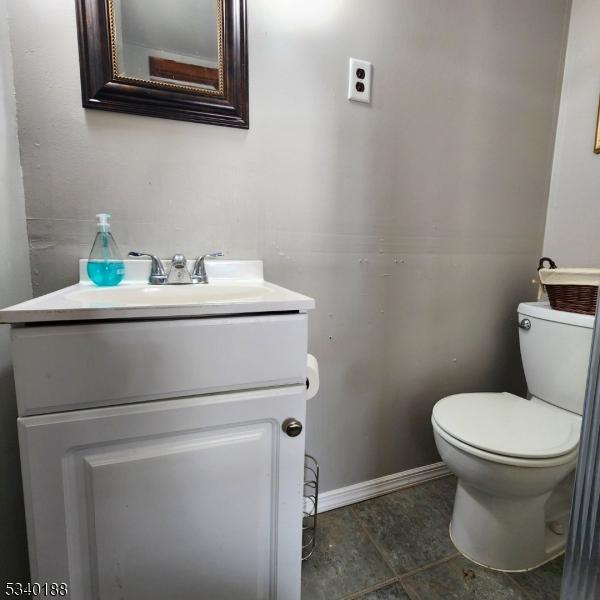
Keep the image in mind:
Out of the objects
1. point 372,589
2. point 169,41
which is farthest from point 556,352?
point 169,41

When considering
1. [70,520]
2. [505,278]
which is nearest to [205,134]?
[70,520]

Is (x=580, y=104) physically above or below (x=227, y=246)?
above

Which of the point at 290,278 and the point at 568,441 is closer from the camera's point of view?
the point at 568,441

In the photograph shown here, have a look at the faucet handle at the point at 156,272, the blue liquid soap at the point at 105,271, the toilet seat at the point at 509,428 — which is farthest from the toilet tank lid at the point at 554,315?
the blue liquid soap at the point at 105,271

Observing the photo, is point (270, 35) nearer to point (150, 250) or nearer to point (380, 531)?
point (150, 250)

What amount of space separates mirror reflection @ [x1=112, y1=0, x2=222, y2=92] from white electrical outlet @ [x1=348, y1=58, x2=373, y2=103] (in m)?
0.39

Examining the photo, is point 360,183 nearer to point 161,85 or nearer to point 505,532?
point 161,85

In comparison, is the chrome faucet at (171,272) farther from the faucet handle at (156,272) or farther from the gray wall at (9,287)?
the gray wall at (9,287)

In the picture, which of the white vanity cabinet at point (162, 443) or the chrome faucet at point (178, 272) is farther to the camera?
the chrome faucet at point (178, 272)

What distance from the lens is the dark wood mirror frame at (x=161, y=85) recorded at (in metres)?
0.82

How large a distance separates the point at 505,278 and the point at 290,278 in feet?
3.02

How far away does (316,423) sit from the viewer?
3.78 feet

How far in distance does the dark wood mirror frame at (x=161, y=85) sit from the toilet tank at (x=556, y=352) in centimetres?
114

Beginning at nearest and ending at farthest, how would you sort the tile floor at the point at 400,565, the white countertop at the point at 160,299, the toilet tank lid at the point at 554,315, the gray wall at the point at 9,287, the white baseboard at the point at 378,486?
the white countertop at the point at 160,299, the gray wall at the point at 9,287, the tile floor at the point at 400,565, the toilet tank lid at the point at 554,315, the white baseboard at the point at 378,486
